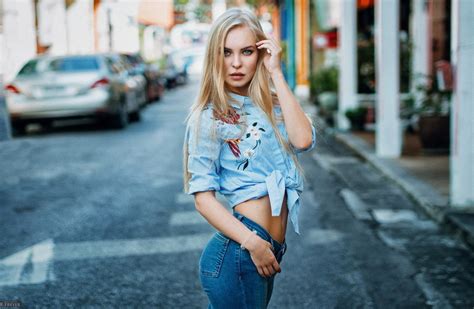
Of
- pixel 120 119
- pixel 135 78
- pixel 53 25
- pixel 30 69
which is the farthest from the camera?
pixel 53 25

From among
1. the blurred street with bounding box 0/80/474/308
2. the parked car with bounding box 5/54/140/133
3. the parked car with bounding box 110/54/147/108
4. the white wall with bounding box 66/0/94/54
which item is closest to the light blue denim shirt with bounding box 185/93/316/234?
the blurred street with bounding box 0/80/474/308

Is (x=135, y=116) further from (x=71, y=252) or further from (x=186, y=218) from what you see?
(x=71, y=252)

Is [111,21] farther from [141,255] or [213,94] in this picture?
[213,94]

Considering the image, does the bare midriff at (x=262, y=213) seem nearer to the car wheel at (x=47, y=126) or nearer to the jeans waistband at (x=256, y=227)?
the jeans waistband at (x=256, y=227)

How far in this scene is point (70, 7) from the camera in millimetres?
33312

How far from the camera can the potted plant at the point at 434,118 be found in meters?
Result: 11.6

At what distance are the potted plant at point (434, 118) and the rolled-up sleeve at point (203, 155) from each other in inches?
365

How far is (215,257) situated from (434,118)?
946 centimetres

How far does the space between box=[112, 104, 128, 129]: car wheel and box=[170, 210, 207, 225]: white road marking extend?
9.06 metres

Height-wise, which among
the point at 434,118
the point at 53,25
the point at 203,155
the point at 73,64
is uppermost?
the point at 53,25

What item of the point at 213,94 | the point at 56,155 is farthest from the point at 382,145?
the point at 213,94

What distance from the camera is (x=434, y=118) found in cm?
1164

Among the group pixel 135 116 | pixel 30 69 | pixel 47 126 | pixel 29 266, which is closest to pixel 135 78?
pixel 135 116

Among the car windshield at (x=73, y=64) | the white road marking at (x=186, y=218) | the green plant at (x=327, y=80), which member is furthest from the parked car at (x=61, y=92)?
the white road marking at (x=186, y=218)
